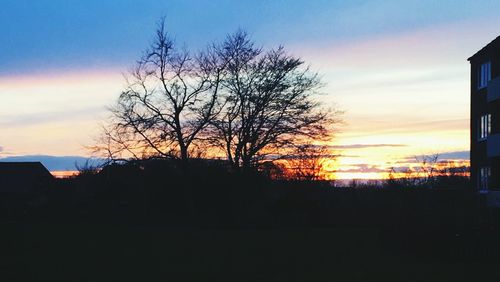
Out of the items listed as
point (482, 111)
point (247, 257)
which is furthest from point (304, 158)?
point (247, 257)

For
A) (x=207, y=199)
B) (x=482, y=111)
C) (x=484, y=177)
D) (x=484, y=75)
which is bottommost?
(x=207, y=199)

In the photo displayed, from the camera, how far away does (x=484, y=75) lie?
40719 millimetres

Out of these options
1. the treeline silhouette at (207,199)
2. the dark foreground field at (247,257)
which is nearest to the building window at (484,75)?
the treeline silhouette at (207,199)

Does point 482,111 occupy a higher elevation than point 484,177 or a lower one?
higher

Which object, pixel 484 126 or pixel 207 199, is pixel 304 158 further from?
pixel 484 126

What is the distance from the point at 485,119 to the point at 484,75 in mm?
2564

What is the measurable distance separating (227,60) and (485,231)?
27.6 metres

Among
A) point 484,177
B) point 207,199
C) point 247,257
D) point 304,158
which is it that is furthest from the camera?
point 304,158

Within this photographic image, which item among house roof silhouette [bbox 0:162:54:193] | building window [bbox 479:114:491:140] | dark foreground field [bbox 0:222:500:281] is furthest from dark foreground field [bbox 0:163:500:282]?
house roof silhouette [bbox 0:162:54:193]

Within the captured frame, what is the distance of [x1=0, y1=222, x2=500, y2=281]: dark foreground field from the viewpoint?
19422mm

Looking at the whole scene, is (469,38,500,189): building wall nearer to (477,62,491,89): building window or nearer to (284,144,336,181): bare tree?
(477,62,491,89): building window

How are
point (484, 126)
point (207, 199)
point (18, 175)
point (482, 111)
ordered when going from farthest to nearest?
point (18, 175)
point (207, 199)
point (484, 126)
point (482, 111)

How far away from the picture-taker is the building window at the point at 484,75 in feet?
131

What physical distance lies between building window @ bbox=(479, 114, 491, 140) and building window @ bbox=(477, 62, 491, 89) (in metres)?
1.90
